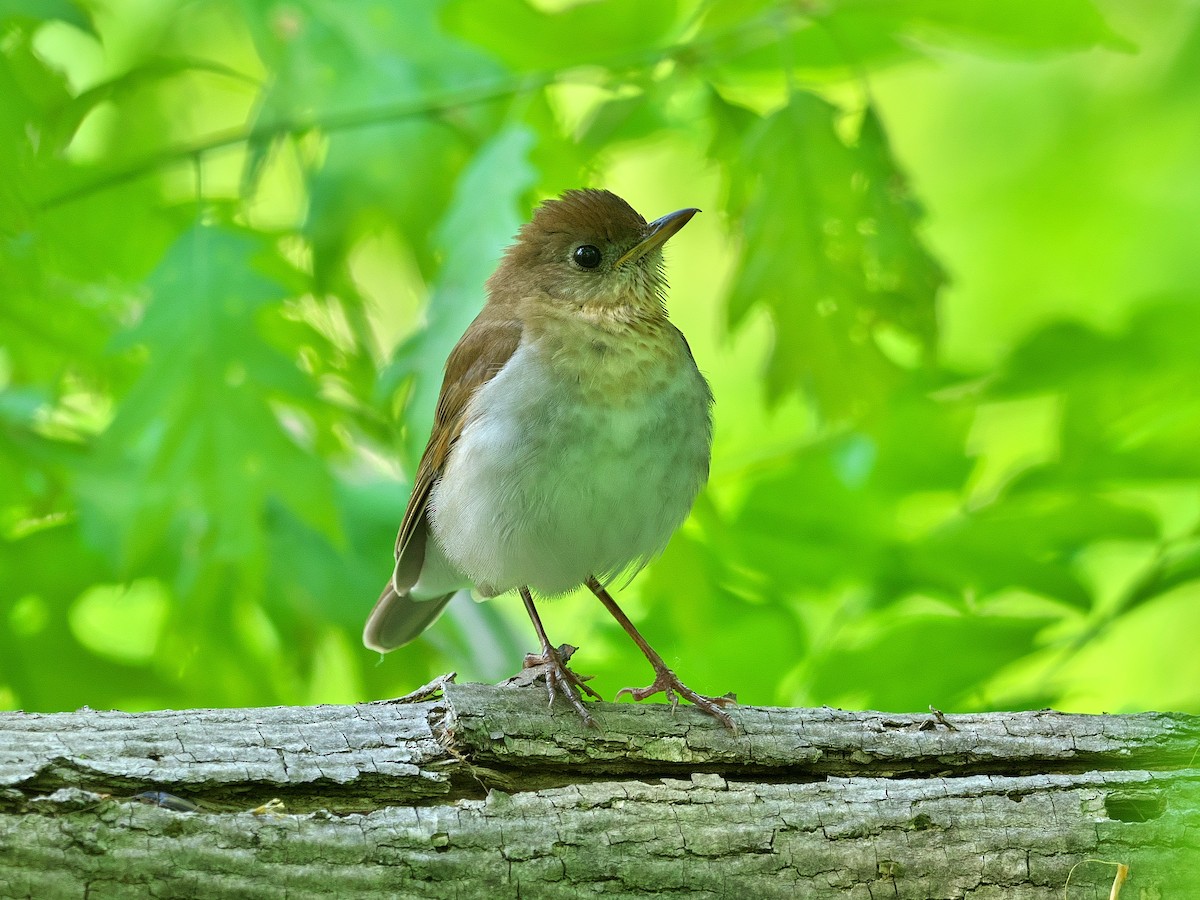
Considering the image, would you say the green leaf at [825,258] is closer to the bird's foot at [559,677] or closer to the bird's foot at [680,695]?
the bird's foot at [680,695]

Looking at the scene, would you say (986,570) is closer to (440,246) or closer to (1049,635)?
(1049,635)

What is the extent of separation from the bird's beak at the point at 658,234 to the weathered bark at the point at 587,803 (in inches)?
Answer: 59.0

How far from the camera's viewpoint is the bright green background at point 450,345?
333 centimetres

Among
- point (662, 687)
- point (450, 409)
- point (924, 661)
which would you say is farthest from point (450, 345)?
point (924, 661)

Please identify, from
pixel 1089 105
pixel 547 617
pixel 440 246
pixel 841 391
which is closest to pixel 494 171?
pixel 440 246

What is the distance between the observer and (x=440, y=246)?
10.7 feet

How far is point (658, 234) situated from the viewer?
12.6 ft

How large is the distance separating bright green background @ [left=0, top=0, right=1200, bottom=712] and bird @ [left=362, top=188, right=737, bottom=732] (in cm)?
15

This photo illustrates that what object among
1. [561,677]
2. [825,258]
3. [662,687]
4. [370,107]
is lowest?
[561,677]

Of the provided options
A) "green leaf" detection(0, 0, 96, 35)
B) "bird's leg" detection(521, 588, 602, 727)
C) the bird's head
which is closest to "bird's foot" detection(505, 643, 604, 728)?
"bird's leg" detection(521, 588, 602, 727)

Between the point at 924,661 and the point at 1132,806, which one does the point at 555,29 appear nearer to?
the point at 924,661

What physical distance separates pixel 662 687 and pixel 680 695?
9 centimetres

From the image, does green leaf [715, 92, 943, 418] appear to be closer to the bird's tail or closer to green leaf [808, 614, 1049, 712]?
green leaf [808, 614, 1049, 712]

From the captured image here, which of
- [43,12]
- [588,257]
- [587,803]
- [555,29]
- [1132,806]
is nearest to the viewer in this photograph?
[587,803]
